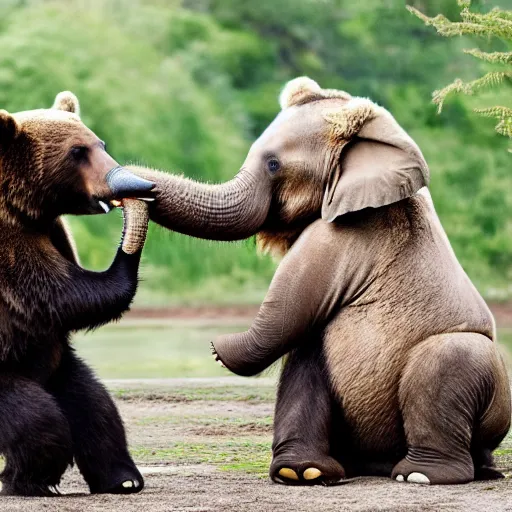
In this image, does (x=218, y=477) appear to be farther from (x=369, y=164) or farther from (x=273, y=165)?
(x=369, y=164)

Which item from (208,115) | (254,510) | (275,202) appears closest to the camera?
(254,510)

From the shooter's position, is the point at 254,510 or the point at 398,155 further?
the point at 398,155

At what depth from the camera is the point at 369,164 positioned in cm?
626

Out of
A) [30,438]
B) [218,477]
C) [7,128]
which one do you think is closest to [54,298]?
[30,438]

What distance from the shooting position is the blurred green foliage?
74.4 ft

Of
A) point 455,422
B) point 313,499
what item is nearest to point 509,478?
point 455,422

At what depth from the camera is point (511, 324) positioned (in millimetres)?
19156

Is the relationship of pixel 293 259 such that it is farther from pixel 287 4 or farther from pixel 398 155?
pixel 287 4

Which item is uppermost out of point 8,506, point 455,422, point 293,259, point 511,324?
point 293,259

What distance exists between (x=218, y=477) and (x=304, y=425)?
1.92ft

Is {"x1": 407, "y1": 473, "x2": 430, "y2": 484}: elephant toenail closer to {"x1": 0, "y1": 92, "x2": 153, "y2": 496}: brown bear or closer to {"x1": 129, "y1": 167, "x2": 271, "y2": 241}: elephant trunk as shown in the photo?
{"x1": 0, "y1": 92, "x2": 153, "y2": 496}: brown bear

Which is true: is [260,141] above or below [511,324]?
above

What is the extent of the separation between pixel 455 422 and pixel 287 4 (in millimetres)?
23472

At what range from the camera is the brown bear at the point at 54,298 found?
5.87 meters
